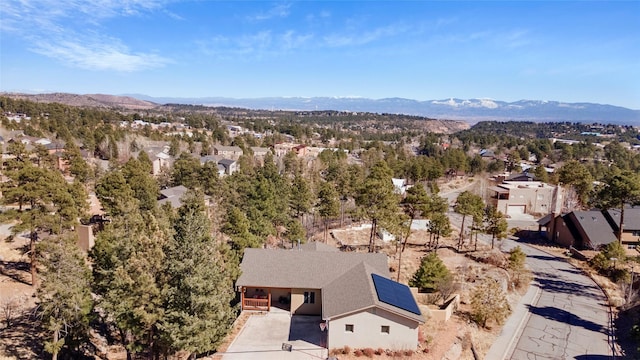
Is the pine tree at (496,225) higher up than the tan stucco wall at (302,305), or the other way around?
the pine tree at (496,225)

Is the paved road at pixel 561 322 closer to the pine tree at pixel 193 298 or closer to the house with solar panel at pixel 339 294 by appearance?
the house with solar panel at pixel 339 294

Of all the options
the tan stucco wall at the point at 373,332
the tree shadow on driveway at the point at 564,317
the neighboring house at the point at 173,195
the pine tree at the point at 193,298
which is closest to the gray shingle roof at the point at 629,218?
the tree shadow on driveway at the point at 564,317

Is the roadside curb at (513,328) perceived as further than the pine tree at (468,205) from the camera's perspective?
No

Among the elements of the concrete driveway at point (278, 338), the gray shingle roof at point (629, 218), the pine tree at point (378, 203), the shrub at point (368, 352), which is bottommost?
the concrete driveway at point (278, 338)

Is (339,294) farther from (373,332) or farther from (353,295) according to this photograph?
(373,332)

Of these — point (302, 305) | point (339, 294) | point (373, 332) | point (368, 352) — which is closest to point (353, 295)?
point (339, 294)
